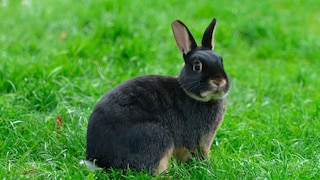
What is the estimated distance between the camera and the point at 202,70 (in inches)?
170

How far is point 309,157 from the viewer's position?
4.64 m

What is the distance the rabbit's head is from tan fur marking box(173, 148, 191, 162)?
379 millimetres

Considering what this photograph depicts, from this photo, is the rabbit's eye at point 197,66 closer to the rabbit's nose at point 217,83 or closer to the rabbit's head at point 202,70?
the rabbit's head at point 202,70

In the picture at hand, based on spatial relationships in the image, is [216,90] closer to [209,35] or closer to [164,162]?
[209,35]

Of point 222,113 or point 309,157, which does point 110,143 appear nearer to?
point 222,113

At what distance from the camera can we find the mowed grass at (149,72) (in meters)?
4.41

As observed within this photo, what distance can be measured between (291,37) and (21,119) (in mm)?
3858

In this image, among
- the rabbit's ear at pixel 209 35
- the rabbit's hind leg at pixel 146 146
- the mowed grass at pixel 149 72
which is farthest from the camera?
the rabbit's ear at pixel 209 35

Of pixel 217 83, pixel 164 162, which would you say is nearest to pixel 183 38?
pixel 217 83

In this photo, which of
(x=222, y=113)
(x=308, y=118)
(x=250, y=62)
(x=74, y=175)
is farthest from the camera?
(x=250, y=62)

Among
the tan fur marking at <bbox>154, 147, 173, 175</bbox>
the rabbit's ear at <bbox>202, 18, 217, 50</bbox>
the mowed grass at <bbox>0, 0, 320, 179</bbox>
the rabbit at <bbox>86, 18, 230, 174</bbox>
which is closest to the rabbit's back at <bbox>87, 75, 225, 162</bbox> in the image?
the rabbit at <bbox>86, 18, 230, 174</bbox>

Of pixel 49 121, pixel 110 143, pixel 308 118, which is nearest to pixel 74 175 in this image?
pixel 110 143

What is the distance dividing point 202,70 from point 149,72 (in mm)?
1940

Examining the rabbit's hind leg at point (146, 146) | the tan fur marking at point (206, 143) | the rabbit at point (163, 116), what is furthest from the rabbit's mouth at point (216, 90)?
the rabbit's hind leg at point (146, 146)
